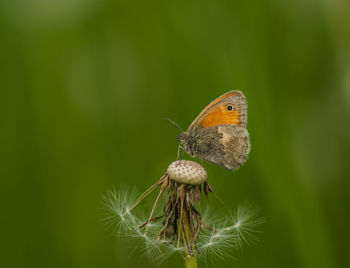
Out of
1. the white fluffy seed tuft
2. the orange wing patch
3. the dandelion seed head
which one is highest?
the orange wing patch

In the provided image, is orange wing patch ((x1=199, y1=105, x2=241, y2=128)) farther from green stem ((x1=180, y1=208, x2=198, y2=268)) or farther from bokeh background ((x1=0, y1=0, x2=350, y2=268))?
green stem ((x1=180, y1=208, x2=198, y2=268))

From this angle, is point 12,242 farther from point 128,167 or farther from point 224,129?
point 224,129

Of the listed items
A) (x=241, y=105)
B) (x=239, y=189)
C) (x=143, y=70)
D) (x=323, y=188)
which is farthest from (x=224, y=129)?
(x=143, y=70)

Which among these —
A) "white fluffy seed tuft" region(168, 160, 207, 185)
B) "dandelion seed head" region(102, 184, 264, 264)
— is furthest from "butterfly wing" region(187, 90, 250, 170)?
"white fluffy seed tuft" region(168, 160, 207, 185)

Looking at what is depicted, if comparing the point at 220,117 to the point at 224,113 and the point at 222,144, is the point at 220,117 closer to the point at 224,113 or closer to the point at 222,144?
the point at 224,113

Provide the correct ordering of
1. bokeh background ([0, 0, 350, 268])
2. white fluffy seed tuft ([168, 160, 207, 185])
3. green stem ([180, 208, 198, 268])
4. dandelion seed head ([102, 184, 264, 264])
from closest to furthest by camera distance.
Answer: green stem ([180, 208, 198, 268])
white fluffy seed tuft ([168, 160, 207, 185])
dandelion seed head ([102, 184, 264, 264])
bokeh background ([0, 0, 350, 268])
